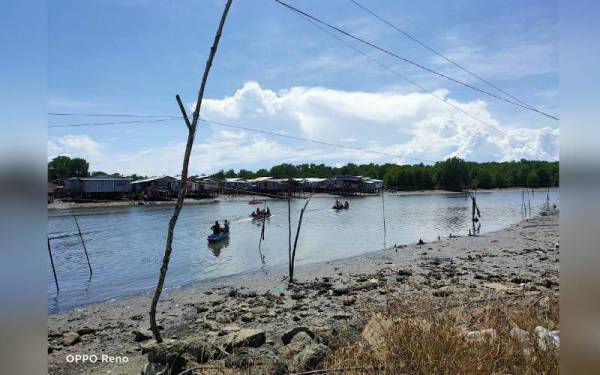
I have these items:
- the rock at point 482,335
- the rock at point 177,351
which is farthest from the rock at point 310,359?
the rock at point 482,335

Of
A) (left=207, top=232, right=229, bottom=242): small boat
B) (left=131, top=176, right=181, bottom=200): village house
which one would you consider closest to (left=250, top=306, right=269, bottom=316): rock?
(left=207, top=232, right=229, bottom=242): small boat

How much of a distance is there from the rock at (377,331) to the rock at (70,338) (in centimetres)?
728

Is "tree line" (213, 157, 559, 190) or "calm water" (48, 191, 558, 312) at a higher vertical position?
"tree line" (213, 157, 559, 190)

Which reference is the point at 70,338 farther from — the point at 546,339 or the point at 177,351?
the point at 546,339

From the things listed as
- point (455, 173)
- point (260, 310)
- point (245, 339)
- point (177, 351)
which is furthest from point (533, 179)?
point (177, 351)

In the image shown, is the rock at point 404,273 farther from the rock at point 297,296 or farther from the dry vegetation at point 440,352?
the dry vegetation at point 440,352

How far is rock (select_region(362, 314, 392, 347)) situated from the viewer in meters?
4.56

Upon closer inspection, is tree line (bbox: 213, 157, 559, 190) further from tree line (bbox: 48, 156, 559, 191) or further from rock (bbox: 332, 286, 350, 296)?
rock (bbox: 332, 286, 350, 296)

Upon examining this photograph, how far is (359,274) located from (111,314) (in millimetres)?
9320

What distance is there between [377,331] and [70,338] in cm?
783

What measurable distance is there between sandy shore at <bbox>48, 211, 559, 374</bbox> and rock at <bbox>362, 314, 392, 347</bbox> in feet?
2.06

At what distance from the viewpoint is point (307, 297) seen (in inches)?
481

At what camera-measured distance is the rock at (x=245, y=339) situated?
6.44 m
